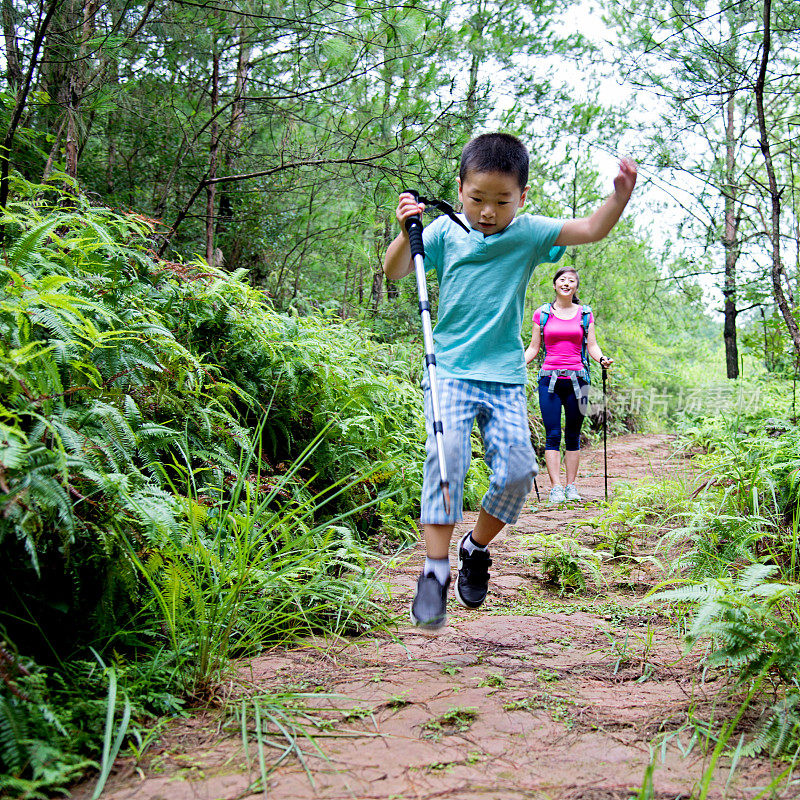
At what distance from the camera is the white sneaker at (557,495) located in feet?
21.1

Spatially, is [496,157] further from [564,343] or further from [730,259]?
[730,259]

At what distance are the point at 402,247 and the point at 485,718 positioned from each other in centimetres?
210

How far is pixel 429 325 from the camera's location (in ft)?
9.76

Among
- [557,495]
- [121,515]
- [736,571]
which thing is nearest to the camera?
[121,515]

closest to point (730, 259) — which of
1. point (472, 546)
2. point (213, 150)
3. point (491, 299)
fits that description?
point (213, 150)

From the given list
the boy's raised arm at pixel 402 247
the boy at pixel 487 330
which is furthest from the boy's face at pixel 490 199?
the boy's raised arm at pixel 402 247

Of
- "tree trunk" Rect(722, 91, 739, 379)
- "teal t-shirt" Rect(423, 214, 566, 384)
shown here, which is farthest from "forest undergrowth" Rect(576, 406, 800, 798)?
"tree trunk" Rect(722, 91, 739, 379)

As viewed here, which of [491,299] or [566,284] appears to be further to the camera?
[566,284]

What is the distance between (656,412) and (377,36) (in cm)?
1312

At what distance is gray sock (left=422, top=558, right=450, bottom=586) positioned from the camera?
9.64 ft

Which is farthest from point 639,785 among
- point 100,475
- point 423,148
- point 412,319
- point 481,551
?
point 412,319

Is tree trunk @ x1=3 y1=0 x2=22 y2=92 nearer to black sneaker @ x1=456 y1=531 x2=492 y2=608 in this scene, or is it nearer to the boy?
the boy

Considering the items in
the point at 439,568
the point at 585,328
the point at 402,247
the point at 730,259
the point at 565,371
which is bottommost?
the point at 439,568

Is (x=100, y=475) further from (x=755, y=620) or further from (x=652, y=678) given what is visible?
(x=755, y=620)
